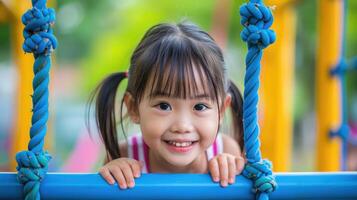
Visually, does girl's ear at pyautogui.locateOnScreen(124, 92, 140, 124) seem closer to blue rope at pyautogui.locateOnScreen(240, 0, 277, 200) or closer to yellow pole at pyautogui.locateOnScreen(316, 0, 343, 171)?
blue rope at pyautogui.locateOnScreen(240, 0, 277, 200)

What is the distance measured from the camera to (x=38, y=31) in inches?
25.9

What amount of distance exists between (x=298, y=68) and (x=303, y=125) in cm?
89

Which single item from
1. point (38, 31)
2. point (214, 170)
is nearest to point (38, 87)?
point (38, 31)

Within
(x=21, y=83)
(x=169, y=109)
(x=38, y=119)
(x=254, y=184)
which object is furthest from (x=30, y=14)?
(x=21, y=83)

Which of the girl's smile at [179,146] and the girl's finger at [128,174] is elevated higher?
the girl's smile at [179,146]

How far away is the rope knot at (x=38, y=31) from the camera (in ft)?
2.12

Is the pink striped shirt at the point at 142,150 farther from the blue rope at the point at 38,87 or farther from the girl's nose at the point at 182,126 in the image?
the blue rope at the point at 38,87

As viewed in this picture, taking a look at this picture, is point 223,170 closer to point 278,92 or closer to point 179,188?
point 179,188

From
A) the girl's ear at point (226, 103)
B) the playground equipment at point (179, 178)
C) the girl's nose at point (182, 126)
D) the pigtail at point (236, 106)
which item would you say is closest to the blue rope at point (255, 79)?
the playground equipment at point (179, 178)

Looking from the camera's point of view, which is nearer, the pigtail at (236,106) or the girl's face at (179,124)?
the girl's face at (179,124)

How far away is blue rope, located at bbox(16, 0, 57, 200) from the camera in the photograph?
646 mm

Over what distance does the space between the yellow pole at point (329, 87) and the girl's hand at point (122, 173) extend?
89 cm

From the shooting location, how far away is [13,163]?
198cm

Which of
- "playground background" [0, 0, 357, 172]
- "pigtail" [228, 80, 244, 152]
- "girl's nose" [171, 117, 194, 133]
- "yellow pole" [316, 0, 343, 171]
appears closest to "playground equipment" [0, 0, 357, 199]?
"girl's nose" [171, 117, 194, 133]
